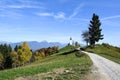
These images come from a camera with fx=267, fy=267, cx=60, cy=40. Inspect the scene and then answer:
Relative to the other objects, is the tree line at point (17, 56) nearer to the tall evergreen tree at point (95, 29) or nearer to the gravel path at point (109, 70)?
the tall evergreen tree at point (95, 29)

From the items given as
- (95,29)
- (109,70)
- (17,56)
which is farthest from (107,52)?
(17,56)

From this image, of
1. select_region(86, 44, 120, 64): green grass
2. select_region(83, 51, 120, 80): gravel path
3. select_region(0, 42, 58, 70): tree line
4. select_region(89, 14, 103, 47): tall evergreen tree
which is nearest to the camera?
select_region(83, 51, 120, 80): gravel path

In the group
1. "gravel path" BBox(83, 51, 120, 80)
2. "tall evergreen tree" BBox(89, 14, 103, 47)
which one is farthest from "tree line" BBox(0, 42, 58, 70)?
"gravel path" BBox(83, 51, 120, 80)

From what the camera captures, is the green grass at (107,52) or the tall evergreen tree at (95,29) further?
the tall evergreen tree at (95,29)

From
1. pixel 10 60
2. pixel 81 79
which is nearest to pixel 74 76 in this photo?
pixel 81 79

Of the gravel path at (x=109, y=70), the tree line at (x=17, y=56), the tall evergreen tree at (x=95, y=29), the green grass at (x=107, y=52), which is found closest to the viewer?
the gravel path at (x=109, y=70)

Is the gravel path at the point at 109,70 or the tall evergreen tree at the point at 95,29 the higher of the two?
the tall evergreen tree at the point at 95,29

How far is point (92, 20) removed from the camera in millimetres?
105375

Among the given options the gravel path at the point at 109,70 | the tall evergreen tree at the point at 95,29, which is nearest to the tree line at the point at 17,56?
the tall evergreen tree at the point at 95,29

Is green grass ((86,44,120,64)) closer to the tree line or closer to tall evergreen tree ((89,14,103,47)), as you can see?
tall evergreen tree ((89,14,103,47))

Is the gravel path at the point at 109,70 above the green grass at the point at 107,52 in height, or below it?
below

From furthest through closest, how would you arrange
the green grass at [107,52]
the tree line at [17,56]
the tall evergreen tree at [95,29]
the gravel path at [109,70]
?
the tree line at [17,56]
the tall evergreen tree at [95,29]
the green grass at [107,52]
the gravel path at [109,70]

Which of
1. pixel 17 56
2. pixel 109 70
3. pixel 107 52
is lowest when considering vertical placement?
pixel 17 56

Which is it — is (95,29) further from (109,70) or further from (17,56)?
(109,70)
